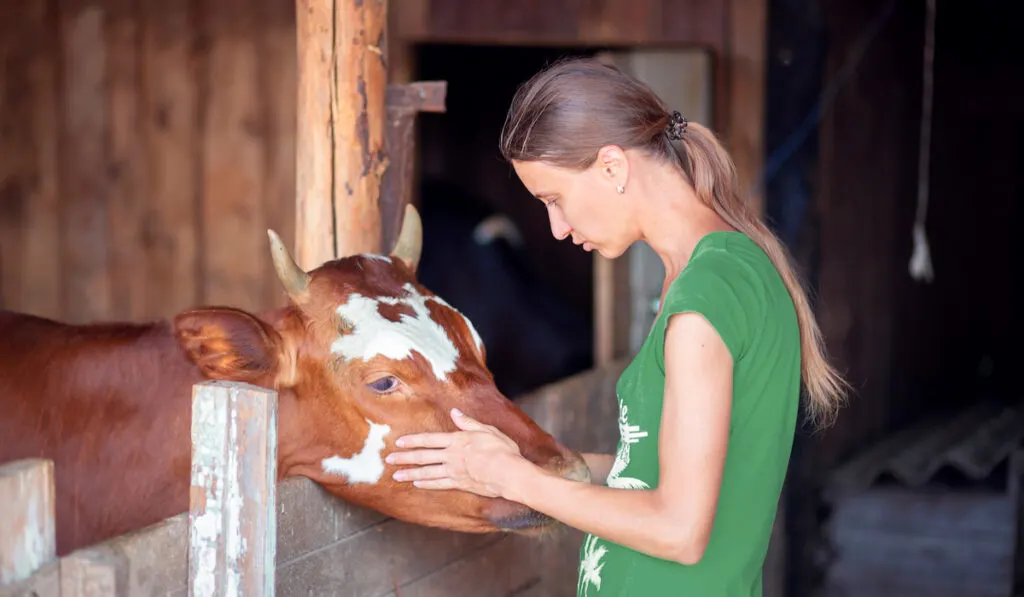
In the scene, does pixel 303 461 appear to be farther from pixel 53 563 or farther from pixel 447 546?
pixel 53 563

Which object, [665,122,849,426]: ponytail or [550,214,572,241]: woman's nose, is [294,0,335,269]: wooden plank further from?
[665,122,849,426]: ponytail

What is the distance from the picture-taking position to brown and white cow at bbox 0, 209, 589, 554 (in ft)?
7.93

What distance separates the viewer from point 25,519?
1.50 meters

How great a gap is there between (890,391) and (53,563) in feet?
18.1

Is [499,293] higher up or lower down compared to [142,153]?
lower down

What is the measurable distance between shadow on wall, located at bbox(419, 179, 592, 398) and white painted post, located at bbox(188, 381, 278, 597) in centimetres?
471

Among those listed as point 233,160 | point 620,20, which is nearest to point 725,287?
point 620,20

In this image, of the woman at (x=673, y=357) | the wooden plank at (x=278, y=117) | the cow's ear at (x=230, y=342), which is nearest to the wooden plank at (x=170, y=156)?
the wooden plank at (x=278, y=117)

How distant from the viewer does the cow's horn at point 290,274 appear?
8.30ft

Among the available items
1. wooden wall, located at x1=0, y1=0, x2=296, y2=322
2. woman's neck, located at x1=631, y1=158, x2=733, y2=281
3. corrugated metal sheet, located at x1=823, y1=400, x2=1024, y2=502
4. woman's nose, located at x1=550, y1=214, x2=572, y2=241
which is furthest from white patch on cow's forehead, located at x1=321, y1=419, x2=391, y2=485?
wooden wall, located at x1=0, y1=0, x2=296, y2=322

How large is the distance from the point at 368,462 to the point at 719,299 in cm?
106

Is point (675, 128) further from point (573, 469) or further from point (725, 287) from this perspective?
point (573, 469)

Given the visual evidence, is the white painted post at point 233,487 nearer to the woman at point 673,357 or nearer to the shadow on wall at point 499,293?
the woman at point 673,357

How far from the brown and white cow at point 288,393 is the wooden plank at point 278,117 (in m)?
2.76
